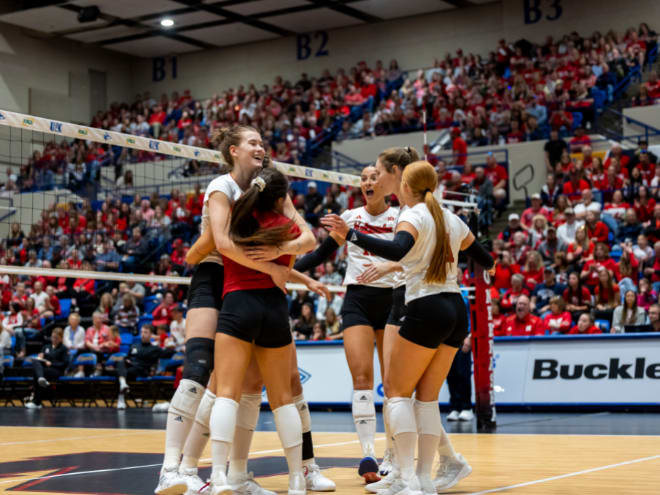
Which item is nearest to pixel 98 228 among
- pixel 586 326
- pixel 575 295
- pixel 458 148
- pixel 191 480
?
pixel 458 148

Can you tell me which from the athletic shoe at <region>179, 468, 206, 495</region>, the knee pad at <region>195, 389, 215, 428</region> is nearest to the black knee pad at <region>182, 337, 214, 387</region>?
the knee pad at <region>195, 389, 215, 428</region>

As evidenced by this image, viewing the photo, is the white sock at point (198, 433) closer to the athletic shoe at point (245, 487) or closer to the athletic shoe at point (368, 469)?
the athletic shoe at point (245, 487)

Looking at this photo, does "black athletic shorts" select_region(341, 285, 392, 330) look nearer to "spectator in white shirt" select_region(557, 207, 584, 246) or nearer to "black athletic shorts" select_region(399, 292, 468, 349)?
"black athletic shorts" select_region(399, 292, 468, 349)

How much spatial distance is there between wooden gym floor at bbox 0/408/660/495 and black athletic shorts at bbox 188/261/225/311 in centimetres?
112

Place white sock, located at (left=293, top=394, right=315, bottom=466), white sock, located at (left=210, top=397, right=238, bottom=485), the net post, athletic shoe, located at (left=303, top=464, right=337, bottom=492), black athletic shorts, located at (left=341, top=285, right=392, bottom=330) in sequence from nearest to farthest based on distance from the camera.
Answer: white sock, located at (left=210, top=397, right=238, bottom=485)
athletic shoe, located at (left=303, top=464, right=337, bottom=492)
white sock, located at (left=293, top=394, right=315, bottom=466)
black athletic shorts, located at (left=341, top=285, right=392, bottom=330)
the net post

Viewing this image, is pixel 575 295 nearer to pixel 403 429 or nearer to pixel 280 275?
pixel 403 429

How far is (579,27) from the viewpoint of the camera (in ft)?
74.8

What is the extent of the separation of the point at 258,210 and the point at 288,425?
3.51ft

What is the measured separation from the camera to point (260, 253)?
4.34m

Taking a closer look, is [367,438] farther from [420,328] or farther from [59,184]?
[59,184]

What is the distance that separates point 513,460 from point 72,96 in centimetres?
2501

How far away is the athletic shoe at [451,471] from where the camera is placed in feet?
16.3

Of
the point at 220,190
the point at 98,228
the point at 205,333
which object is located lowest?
the point at 205,333

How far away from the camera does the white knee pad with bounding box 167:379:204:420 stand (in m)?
4.58
